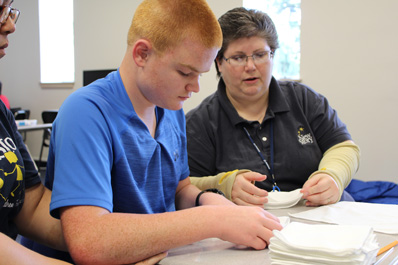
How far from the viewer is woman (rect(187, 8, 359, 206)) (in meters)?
1.62

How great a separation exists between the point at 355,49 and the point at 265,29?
2.59 metres

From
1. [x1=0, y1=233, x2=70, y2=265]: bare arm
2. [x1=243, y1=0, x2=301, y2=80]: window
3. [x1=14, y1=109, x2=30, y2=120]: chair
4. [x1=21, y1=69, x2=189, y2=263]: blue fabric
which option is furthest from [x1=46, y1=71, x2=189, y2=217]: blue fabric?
[x1=14, y1=109, x2=30, y2=120]: chair

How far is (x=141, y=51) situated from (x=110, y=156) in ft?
0.92

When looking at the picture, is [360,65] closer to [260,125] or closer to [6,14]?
[260,125]

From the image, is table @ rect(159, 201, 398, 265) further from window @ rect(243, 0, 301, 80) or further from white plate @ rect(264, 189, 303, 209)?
window @ rect(243, 0, 301, 80)

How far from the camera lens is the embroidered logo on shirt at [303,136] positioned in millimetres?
1660

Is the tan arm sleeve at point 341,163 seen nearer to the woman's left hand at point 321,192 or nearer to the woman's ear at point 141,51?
the woman's left hand at point 321,192

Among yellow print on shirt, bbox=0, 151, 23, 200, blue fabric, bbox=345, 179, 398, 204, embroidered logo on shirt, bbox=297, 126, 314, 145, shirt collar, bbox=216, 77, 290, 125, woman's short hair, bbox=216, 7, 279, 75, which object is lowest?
blue fabric, bbox=345, 179, 398, 204

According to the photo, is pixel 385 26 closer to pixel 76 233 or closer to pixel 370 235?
pixel 370 235

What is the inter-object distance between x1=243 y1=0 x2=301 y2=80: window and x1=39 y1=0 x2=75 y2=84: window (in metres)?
3.27

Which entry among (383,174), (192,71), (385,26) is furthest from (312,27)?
(192,71)

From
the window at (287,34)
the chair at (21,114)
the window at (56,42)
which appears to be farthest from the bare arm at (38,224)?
the window at (56,42)

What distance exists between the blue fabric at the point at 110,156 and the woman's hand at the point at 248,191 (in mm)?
263

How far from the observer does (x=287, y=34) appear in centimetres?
443
